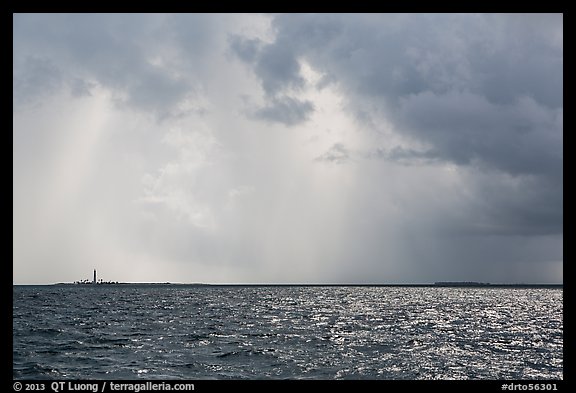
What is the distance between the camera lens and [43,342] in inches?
1708

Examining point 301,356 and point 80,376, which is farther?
Result: point 301,356

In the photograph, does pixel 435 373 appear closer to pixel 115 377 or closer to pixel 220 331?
pixel 115 377

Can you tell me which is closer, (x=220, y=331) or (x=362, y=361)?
(x=362, y=361)
